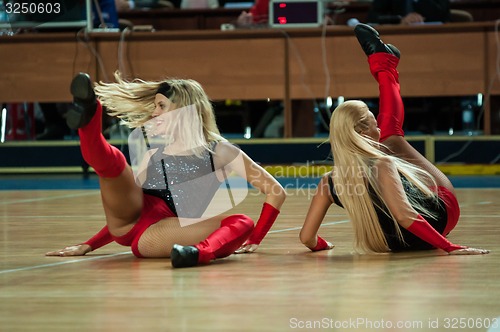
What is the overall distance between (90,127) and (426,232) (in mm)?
1212

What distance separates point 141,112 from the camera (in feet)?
11.6

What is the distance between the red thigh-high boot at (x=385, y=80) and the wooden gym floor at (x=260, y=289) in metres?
0.51

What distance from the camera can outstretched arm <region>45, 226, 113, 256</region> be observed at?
11.4 ft

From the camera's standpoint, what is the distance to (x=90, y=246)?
11.5 feet

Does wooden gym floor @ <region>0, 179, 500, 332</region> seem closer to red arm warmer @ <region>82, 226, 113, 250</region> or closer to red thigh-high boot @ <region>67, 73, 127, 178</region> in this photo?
red arm warmer @ <region>82, 226, 113, 250</region>

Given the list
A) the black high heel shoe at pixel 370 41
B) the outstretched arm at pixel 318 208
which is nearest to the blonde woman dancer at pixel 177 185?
the outstretched arm at pixel 318 208

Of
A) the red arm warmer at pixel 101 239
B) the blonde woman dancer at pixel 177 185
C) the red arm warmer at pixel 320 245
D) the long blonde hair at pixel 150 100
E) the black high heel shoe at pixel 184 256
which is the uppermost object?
the long blonde hair at pixel 150 100

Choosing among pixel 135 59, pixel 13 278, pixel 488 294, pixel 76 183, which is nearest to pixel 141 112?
pixel 13 278

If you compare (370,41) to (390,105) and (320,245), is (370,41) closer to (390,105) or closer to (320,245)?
(390,105)

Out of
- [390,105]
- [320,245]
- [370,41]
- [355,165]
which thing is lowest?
[320,245]

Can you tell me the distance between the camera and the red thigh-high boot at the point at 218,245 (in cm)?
312

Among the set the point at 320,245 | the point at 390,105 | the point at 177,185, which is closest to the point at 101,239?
the point at 177,185

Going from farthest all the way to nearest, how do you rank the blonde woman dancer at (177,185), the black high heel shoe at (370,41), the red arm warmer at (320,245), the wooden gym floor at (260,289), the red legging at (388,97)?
the black high heel shoe at (370,41) → the red legging at (388,97) → the red arm warmer at (320,245) → the blonde woman dancer at (177,185) → the wooden gym floor at (260,289)

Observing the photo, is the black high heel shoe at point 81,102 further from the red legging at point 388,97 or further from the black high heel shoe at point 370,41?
the black high heel shoe at point 370,41
